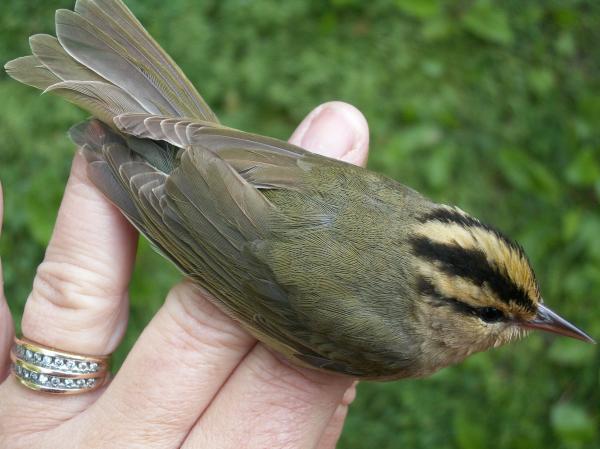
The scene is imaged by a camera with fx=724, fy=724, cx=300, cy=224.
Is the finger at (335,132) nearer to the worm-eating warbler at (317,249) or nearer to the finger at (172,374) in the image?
the worm-eating warbler at (317,249)

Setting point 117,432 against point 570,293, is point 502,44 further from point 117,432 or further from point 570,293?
point 117,432

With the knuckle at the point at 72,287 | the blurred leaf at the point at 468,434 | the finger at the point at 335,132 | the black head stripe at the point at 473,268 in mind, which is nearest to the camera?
the black head stripe at the point at 473,268

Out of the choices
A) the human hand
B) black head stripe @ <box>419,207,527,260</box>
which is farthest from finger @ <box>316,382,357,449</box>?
black head stripe @ <box>419,207,527,260</box>

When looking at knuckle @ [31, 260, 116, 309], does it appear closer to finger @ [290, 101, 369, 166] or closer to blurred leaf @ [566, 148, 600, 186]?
finger @ [290, 101, 369, 166]

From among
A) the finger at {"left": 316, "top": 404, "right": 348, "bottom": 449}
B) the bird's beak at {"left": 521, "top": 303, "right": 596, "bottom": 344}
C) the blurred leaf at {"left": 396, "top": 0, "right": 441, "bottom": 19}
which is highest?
the blurred leaf at {"left": 396, "top": 0, "right": 441, "bottom": 19}

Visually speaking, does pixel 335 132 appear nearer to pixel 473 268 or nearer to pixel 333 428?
pixel 473 268

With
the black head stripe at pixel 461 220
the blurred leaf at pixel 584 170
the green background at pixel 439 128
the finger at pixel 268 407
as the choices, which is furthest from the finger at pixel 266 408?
the blurred leaf at pixel 584 170

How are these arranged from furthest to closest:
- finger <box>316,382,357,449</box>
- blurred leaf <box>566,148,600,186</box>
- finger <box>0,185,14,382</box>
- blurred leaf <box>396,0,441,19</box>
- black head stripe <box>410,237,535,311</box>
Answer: blurred leaf <box>396,0,441,19</box>
blurred leaf <box>566,148,600,186</box>
finger <box>316,382,357,449</box>
finger <box>0,185,14,382</box>
black head stripe <box>410,237,535,311</box>
